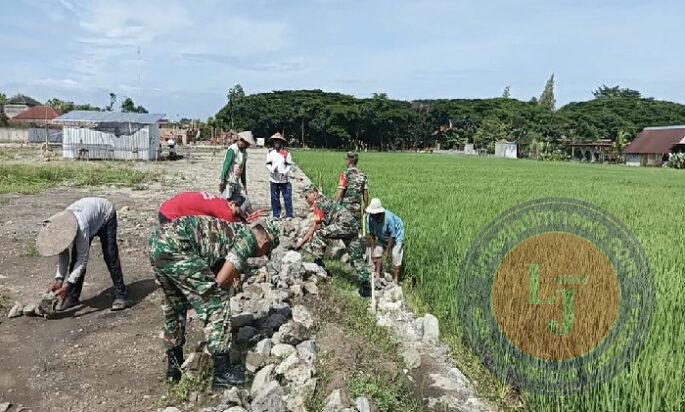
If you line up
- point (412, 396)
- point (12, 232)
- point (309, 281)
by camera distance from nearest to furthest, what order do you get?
point (412, 396), point (309, 281), point (12, 232)

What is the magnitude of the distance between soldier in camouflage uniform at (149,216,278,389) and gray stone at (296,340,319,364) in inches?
19.2

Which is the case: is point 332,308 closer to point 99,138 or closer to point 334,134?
point 99,138

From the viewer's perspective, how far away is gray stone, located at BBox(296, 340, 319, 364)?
416cm

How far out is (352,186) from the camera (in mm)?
7527

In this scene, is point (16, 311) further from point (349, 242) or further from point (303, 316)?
point (349, 242)

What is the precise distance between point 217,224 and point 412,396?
1.98 m

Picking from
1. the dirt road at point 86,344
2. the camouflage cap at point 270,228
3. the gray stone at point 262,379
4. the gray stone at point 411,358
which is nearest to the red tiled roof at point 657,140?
the gray stone at point 411,358

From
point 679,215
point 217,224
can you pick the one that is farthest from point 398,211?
point 217,224

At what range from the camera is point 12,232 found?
8672mm

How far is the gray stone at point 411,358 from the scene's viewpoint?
4.59 meters

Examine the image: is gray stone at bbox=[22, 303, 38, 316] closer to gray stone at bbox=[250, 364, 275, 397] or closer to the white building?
gray stone at bbox=[250, 364, 275, 397]

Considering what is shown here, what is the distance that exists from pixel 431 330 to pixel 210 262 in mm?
2286

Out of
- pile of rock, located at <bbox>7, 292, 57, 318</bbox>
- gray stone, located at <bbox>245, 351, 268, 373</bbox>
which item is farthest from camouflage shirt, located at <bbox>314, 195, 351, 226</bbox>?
pile of rock, located at <bbox>7, 292, 57, 318</bbox>

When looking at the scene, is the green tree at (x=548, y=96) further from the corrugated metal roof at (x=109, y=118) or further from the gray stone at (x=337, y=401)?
the gray stone at (x=337, y=401)
